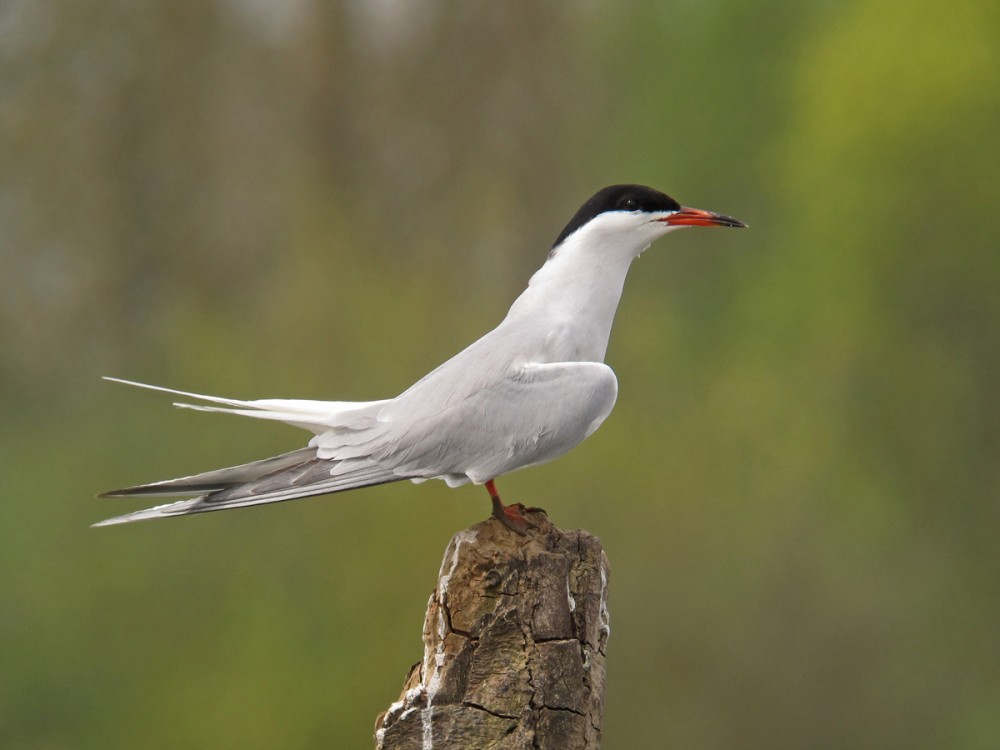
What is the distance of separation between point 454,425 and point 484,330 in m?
6.88

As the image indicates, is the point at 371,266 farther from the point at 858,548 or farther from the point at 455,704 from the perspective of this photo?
the point at 455,704

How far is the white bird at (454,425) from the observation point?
139 inches

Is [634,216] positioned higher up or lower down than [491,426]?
higher up

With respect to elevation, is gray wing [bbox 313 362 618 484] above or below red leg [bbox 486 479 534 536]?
above

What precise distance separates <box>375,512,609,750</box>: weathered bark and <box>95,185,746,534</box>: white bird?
7.6 inches

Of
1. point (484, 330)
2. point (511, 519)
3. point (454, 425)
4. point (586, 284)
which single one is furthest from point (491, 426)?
point (484, 330)

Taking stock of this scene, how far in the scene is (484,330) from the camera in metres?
10.6

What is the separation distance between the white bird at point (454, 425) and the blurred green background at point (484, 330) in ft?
16.6

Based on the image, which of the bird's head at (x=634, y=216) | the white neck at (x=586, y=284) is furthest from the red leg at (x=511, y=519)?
the bird's head at (x=634, y=216)

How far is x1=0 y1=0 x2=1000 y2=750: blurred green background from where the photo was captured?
30.8 feet

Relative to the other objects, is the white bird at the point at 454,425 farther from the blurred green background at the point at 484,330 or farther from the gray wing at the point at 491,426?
the blurred green background at the point at 484,330

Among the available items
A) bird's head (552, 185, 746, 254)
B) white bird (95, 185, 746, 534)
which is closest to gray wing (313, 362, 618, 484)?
white bird (95, 185, 746, 534)

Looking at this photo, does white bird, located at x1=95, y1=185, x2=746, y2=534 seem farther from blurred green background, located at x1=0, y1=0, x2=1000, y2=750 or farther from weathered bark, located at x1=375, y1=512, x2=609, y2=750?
blurred green background, located at x1=0, y1=0, x2=1000, y2=750

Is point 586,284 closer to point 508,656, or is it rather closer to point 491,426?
point 491,426
